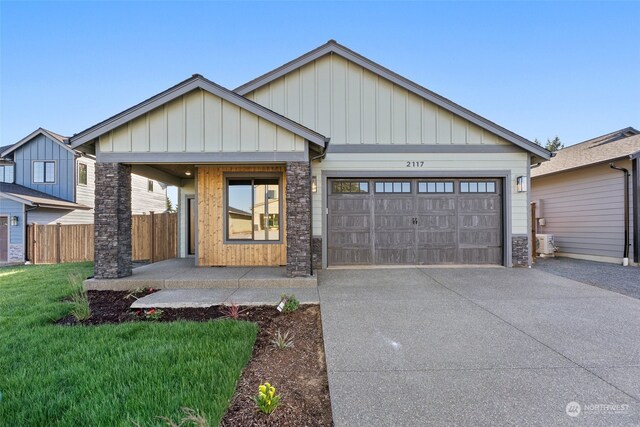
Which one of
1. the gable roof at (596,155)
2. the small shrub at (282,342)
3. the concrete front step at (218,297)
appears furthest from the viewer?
the gable roof at (596,155)

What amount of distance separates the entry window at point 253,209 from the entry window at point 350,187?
166 cm

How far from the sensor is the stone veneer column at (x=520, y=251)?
8266 millimetres

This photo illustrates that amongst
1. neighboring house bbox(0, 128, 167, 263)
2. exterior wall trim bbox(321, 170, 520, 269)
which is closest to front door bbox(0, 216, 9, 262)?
neighboring house bbox(0, 128, 167, 263)

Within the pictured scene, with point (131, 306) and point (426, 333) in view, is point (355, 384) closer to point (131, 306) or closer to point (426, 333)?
point (426, 333)

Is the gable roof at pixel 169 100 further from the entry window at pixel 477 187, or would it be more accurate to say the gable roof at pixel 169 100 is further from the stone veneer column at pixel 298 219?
the entry window at pixel 477 187

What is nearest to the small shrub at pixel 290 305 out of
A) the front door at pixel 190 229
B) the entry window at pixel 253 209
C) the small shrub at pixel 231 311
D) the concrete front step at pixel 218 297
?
the concrete front step at pixel 218 297

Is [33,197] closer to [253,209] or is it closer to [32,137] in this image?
[32,137]

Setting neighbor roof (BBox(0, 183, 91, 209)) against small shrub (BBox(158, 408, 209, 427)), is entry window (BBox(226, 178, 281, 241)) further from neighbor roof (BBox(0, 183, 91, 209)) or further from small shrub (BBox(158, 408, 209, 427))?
neighbor roof (BBox(0, 183, 91, 209))

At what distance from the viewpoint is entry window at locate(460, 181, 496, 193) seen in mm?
8422

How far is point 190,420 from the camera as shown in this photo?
2039 millimetres

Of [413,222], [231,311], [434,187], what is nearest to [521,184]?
[434,187]

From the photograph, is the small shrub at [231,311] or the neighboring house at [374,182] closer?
the small shrub at [231,311]

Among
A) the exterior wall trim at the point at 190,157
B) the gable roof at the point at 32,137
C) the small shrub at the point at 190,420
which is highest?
the gable roof at the point at 32,137

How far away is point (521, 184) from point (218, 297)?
842 cm
